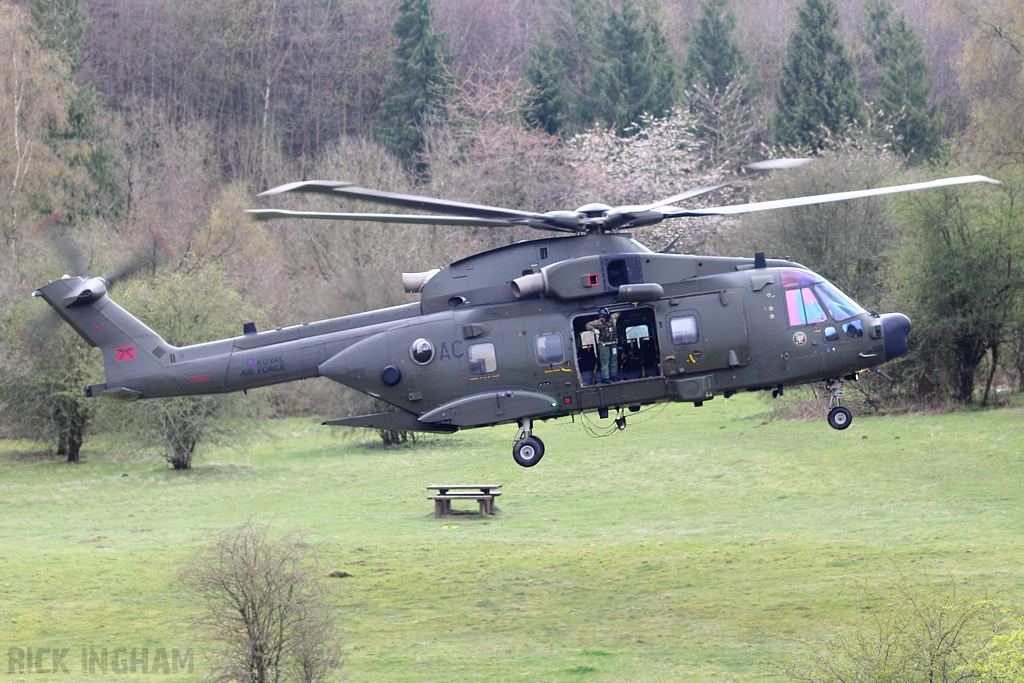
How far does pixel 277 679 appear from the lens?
19.0m

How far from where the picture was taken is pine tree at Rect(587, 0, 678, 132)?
75438 mm

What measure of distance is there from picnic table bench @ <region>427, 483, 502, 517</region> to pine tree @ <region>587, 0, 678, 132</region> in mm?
44302

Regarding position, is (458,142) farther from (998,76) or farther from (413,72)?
(998,76)

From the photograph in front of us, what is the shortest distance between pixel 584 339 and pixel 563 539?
1339cm

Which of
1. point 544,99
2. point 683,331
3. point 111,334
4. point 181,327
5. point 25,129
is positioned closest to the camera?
point 683,331

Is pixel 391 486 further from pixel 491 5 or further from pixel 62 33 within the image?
pixel 491 5

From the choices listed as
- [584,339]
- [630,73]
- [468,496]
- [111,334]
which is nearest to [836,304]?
[584,339]

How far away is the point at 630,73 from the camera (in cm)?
7756

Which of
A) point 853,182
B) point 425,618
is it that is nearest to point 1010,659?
point 425,618

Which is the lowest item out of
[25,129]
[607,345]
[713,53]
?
[607,345]

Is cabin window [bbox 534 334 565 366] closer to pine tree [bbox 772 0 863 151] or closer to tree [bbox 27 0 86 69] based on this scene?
pine tree [bbox 772 0 863 151]

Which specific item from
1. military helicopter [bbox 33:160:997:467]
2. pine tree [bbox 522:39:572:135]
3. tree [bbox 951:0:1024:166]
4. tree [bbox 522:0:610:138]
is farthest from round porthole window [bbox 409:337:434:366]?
pine tree [bbox 522:39:572:135]

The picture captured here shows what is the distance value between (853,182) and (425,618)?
2749cm

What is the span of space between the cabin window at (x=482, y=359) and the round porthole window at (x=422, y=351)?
60cm
